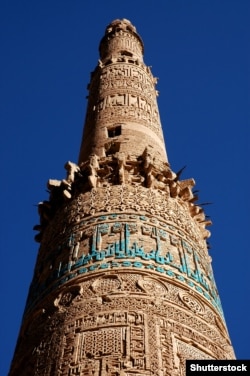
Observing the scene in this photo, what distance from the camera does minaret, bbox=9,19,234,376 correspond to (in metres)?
4.61

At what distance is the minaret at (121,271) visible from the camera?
461 centimetres

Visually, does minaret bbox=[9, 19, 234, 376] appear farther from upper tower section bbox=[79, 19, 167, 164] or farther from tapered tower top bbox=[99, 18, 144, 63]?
tapered tower top bbox=[99, 18, 144, 63]

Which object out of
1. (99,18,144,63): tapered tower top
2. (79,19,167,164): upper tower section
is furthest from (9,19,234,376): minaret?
(99,18,144,63): tapered tower top

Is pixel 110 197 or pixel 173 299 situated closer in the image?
pixel 173 299

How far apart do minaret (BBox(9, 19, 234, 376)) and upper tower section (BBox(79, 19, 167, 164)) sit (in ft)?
0.09

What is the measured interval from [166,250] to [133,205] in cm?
66

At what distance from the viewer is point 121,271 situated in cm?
537

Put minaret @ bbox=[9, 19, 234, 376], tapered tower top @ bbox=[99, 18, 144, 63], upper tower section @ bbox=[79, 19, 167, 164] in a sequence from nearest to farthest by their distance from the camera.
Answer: minaret @ bbox=[9, 19, 234, 376] → upper tower section @ bbox=[79, 19, 167, 164] → tapered tower top @ bbox=[99, 18, 144, 63]

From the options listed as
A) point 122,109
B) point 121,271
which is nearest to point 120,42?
point 122,109

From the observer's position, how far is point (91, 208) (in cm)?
632

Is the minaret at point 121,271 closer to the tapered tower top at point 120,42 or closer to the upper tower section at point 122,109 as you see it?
the upper tower section at point 122,109

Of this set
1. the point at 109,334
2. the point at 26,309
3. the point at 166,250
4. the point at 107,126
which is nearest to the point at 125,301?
the point at 109,334

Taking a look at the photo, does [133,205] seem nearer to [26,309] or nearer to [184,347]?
[26,309]

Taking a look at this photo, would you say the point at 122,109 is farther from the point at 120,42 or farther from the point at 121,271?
the point at 121,271
